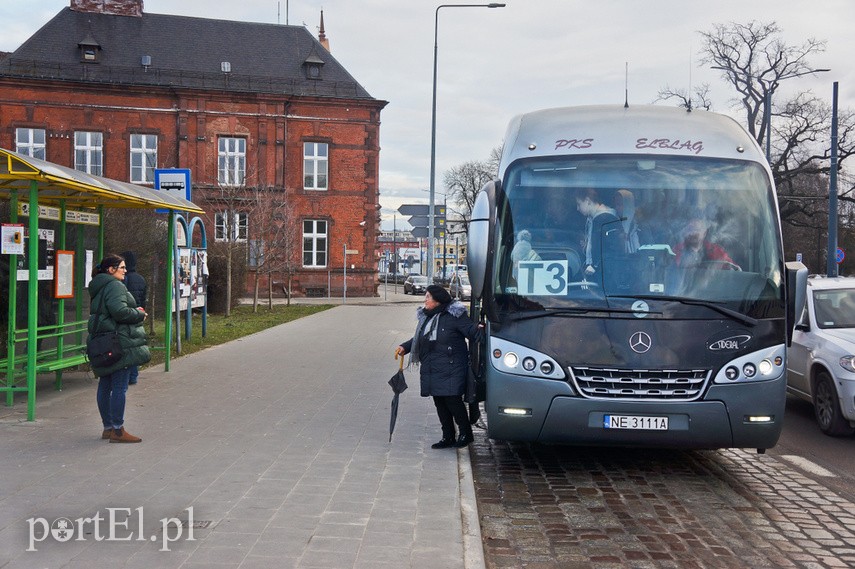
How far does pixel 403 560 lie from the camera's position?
4980mm

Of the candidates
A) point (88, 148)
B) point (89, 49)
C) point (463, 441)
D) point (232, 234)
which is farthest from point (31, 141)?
point (463, 441)

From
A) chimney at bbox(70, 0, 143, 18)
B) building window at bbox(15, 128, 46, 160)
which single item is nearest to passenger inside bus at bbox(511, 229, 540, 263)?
building window at bbox(15, 128, 46, 160)

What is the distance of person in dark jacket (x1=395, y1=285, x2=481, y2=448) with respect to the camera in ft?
26.7

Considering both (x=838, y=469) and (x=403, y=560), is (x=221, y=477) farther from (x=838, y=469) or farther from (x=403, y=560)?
(x=838, y=469)

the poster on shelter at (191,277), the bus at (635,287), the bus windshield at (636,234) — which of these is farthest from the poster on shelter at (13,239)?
the poster on shelter at (191,277)

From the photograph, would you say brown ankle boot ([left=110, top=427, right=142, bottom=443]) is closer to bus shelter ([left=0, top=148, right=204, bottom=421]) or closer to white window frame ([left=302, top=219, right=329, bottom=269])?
bus shelter ([left=0, top=148, right=204, bottom=421])

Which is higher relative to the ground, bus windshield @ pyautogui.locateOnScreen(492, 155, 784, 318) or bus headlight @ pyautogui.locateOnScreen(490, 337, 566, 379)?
bus windshield @ pyautogui.locateOnScreen(492, 155, 784, 318)

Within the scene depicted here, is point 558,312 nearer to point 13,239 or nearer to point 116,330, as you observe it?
point 116,330

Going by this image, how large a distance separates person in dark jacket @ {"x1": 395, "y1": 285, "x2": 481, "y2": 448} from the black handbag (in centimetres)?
272

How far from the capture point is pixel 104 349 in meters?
7.84

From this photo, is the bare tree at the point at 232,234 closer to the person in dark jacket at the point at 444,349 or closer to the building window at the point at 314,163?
the building window at the point at 314,163

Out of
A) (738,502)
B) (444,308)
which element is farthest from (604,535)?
(444,308)

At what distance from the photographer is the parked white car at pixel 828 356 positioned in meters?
9.52

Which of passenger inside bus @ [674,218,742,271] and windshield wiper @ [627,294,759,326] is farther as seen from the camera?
passenger inside bus @ [674,218,742,271]
